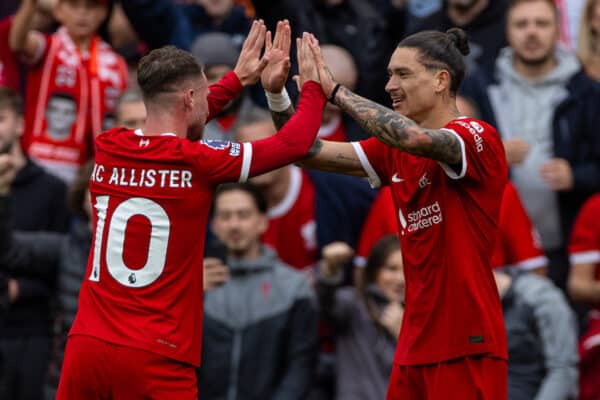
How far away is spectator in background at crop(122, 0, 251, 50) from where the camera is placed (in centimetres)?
952

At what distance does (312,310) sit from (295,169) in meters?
1.38

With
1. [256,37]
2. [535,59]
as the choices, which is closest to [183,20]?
[535,59]

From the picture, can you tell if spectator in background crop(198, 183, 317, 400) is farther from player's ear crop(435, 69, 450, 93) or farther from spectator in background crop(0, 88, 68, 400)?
player's ear crop(435, 69, 450, 93)

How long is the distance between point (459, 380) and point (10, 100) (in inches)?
174

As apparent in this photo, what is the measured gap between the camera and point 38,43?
9273 mm

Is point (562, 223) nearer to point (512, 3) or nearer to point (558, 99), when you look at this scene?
point (558, 99)

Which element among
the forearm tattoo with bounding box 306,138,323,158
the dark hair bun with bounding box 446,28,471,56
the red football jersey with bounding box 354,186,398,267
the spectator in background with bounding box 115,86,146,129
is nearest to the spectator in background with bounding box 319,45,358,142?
the red football jersey with bounding box 354,186,398,267

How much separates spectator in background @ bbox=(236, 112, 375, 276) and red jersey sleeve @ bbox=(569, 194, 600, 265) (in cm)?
155

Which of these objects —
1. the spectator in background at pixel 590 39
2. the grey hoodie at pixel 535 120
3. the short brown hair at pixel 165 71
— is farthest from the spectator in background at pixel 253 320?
the spectator in background at pixel 590 39

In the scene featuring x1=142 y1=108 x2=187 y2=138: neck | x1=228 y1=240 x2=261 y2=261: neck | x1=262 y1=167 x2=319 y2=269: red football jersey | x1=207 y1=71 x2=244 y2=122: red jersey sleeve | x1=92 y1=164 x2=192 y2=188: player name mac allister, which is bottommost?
x1=228 y1=240 x2=261 y2=261: neck

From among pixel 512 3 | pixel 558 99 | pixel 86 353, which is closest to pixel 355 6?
pixel 512 3

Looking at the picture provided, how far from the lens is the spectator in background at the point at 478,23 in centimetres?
948

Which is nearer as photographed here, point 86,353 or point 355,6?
point 86,353

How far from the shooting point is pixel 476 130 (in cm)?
563
